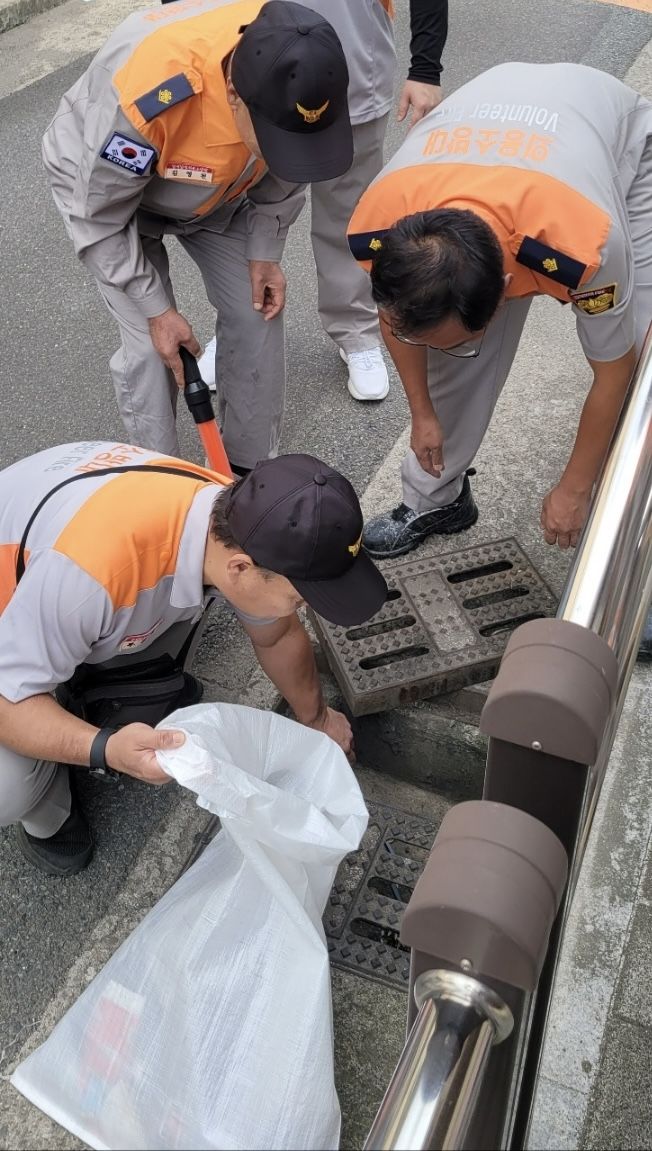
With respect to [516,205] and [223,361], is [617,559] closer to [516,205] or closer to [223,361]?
[516,205]

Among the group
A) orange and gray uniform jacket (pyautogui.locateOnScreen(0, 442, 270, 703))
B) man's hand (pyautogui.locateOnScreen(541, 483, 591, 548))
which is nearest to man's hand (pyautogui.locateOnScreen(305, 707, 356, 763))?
orange and gray uniform jacket (pyautogui.locateOnScreen(0, 442, 270, 703))

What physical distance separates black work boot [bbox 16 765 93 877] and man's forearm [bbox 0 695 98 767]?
0.36m

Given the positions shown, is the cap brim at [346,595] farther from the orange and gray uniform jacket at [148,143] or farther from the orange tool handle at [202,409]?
the orange and gray uniform jacket at [148,143]

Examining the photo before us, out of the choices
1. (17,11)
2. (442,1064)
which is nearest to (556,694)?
(442,1064)

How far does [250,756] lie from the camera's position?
1.84m

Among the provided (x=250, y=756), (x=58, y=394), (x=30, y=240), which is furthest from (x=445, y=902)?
(x=30, y=240)

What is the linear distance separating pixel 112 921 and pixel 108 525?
811mm

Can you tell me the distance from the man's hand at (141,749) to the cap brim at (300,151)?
135cm

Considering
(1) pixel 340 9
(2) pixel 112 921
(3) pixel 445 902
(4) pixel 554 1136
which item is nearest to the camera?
(3) pixel 445 902

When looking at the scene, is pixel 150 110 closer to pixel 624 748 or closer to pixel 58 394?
pixel 58 394

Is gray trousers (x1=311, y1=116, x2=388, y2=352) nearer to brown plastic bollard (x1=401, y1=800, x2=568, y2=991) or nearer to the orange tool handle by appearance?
the orange tool handle

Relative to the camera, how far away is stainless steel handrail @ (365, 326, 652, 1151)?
79cm

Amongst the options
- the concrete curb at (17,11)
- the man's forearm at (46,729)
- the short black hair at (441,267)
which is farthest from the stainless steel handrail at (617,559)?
the concrete curb at (17,11)

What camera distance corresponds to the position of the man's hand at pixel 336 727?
2303mm
